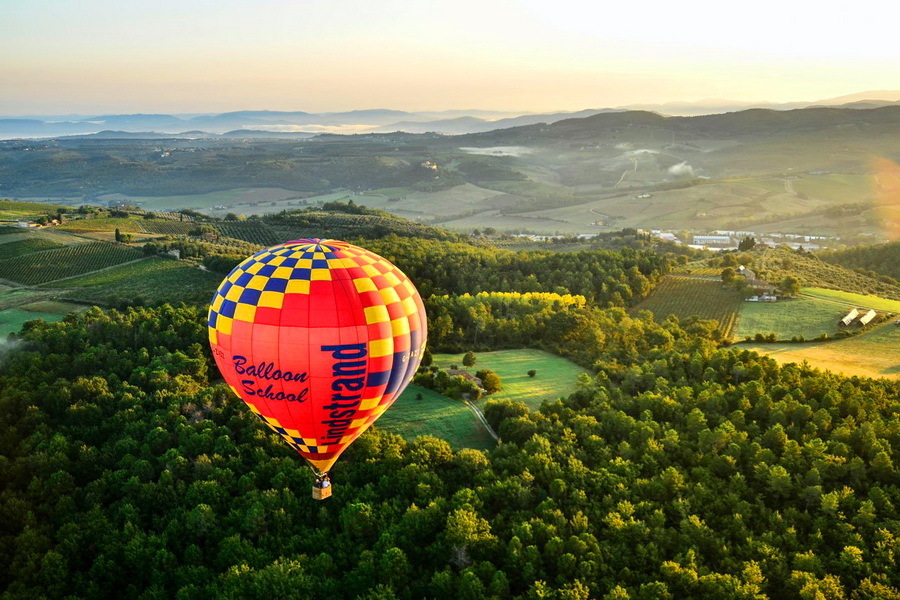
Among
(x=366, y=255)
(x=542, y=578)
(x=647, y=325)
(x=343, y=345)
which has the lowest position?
(x=542, y=578)

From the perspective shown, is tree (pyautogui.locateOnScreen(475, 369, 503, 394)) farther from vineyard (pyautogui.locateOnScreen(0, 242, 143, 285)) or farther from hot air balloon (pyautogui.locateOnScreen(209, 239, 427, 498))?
vineyard (pyautogui.locateOnScreen(0, 242, 143, 285))

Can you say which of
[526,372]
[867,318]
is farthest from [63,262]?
[867,318]

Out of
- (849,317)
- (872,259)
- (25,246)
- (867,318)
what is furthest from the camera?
(872,259)

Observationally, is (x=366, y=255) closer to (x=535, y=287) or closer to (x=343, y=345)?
(x=343, y=345)

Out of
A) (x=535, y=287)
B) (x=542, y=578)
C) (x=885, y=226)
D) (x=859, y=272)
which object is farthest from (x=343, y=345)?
(x=885, y=226)

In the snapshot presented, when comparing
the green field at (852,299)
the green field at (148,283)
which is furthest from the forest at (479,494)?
the green field at (852,299)

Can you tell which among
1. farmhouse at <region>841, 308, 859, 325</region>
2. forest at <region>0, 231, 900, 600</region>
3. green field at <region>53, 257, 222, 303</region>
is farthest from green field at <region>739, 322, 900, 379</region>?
green field at <region>53, 257, 222, 303</region>

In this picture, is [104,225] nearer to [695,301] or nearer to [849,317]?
[695,301]
